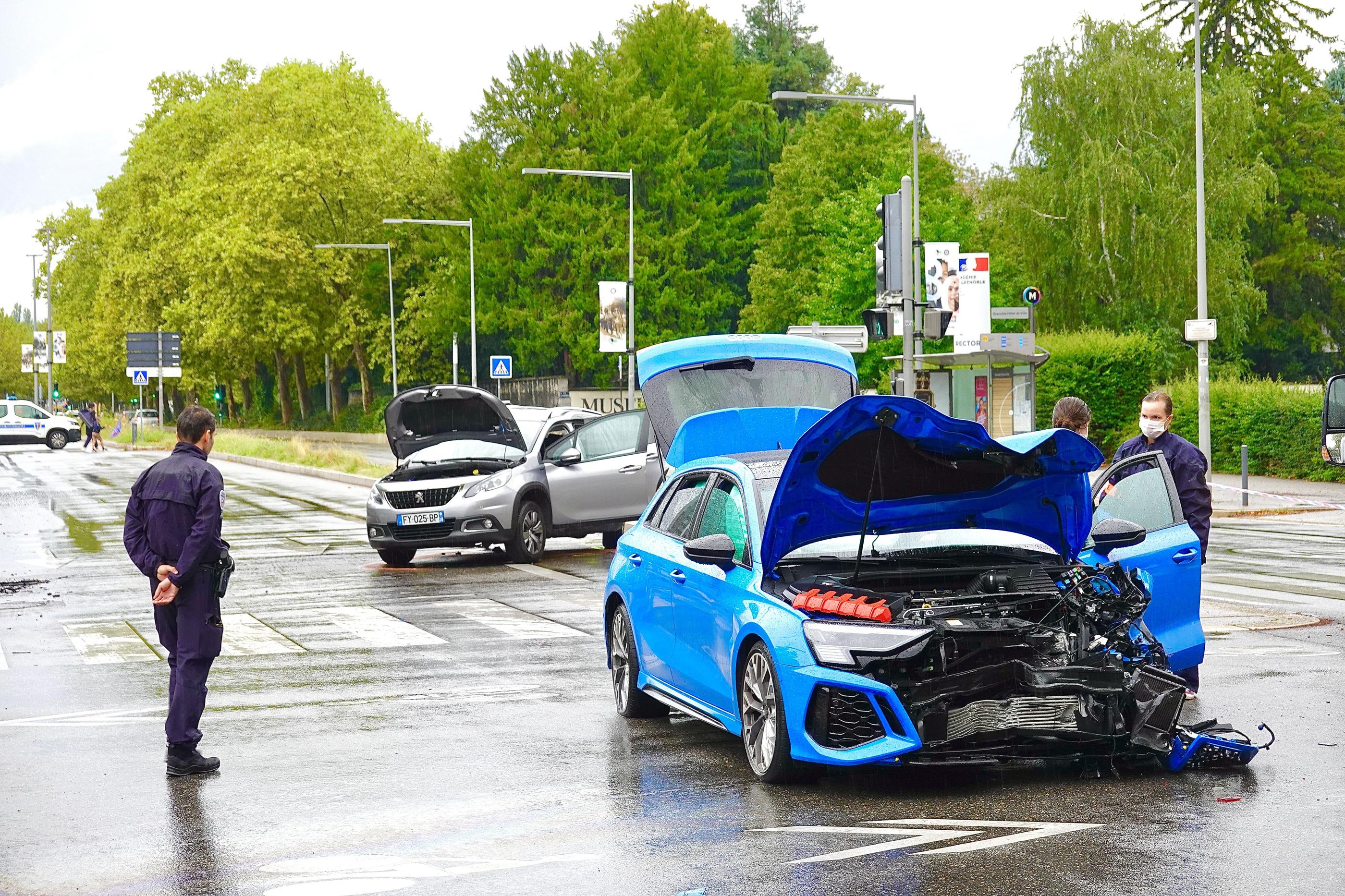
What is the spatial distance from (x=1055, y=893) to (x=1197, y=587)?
3.82 m

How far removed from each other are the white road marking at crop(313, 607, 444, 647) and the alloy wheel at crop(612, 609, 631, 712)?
3.31 metres

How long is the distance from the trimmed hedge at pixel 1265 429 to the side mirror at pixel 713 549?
2723cm

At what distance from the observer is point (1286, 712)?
9.02 m

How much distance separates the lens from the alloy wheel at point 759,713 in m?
7.51

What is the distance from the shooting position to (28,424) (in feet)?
Result: 245

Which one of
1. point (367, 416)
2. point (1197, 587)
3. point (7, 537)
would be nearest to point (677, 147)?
point (367, 416)

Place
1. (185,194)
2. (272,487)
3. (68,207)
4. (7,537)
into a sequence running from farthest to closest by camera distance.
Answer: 1. (68,207)
2. (185,194)
3. (272,487)
4. (7,537)

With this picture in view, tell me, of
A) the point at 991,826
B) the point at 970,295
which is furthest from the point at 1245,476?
the point at 991,826

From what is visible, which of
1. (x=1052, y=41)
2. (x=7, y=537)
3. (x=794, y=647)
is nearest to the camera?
(x=794, y=647)

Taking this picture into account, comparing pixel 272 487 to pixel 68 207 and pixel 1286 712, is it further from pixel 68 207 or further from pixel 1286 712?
pixel 68 207

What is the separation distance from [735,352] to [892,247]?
5.23 meters

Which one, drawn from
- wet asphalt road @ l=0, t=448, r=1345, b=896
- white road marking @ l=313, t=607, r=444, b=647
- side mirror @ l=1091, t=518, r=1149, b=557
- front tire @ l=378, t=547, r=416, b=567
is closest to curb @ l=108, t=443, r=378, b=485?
front tire @ l=378, t=547, r=416, b=567

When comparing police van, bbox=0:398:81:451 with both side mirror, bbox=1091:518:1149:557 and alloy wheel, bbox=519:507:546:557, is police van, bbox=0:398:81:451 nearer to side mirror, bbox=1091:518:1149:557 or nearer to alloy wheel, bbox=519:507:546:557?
alloy wheel, bbox=519:507:546:557

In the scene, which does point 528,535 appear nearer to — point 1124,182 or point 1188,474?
point 1188,474
